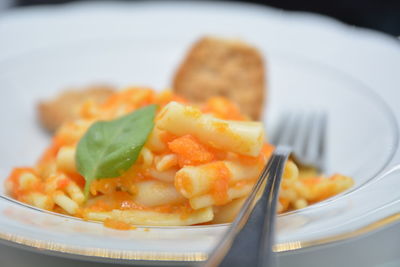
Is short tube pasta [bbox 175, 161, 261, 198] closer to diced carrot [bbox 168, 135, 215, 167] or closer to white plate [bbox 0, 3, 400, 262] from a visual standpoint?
diced carrot [bbox 168, 135, 215, 167]

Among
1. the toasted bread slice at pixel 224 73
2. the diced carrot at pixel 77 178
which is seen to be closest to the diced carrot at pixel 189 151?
the diced carrot at pixel 77 178

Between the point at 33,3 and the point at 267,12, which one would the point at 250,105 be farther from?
the point at 33,3

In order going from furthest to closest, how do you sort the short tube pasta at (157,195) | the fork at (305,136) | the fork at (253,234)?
the fork at (305,136), the short tube pasta at (157,195), the fork at (253,234)

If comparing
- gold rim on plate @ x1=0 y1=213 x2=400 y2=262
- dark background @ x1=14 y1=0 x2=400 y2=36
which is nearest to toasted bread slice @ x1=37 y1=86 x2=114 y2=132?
gold rim on plate @ x1=0 y1=213 x2=400 y2=262


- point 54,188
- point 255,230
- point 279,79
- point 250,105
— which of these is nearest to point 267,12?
point 279,79

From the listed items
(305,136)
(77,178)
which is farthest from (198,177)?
(305,136)

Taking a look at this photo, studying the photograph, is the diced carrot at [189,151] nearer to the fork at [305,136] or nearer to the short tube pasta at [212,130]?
A: the short tube pasta at [212,130]
